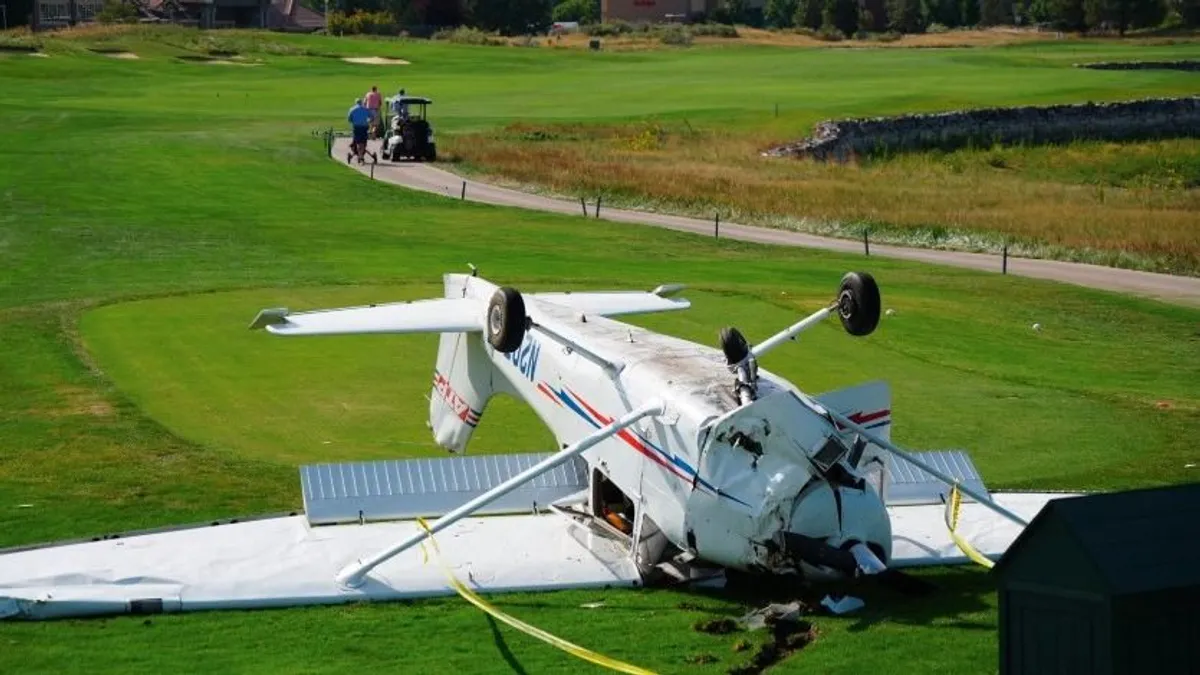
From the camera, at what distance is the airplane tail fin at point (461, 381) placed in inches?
917

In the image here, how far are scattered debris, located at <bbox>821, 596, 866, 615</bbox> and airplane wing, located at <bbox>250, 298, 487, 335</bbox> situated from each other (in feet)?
21.3

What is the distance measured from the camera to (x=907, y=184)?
235ft

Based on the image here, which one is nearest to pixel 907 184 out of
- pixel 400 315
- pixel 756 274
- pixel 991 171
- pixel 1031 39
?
pixel 991 171

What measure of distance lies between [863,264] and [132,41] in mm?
87104

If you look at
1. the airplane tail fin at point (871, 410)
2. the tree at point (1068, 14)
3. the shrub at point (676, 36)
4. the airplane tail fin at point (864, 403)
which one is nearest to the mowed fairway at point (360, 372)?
the airplane tail fin at point (871, 410)

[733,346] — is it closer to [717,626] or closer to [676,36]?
[717,626]

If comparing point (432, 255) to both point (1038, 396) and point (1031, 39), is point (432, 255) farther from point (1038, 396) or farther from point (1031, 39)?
point (1031, 39)

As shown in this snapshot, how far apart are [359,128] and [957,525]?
53.5m

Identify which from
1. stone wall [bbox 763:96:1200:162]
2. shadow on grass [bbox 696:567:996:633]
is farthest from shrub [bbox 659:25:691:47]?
shadow on grass [bbox 696:567:996:633]

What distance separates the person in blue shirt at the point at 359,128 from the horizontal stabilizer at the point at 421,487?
169 ft

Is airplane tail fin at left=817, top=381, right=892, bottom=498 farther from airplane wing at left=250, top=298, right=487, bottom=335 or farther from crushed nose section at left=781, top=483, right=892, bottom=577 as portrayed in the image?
airplane wing at left=250, top=298, right=487, bottom=335

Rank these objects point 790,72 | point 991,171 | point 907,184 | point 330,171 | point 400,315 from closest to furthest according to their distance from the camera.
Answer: point 400,315
point 330,171
point 907,184
point 991,171
point 790,72

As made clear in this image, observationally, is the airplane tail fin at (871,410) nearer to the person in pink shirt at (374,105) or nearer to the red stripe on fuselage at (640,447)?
the red stripe on fuselage at (640,447)

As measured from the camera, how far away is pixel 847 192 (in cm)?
6625
